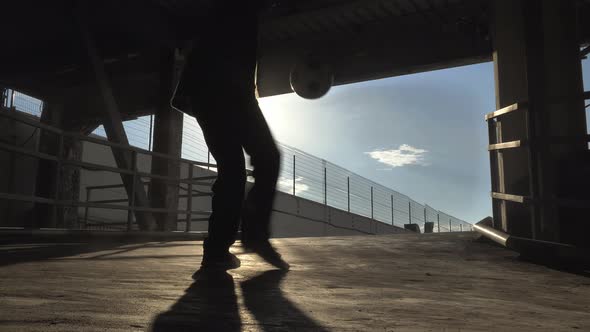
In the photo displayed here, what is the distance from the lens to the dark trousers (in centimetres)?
227

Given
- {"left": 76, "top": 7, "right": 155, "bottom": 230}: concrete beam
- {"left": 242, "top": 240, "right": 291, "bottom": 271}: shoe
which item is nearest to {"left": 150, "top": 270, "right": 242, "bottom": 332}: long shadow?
{"left": 242, "top": 240, "right": 291, "bottom": 271}: shoe

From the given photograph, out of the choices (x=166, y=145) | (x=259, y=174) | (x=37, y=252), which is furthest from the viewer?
(x=166, y=145)

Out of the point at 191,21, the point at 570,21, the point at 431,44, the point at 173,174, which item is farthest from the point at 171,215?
the point at 570,21

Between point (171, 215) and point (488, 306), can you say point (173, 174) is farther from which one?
point (488, 306)

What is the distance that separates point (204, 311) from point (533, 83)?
3.33m

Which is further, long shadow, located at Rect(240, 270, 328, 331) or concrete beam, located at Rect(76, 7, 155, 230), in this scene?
concrete beam, located at Rect(76, 7, 155, 230)

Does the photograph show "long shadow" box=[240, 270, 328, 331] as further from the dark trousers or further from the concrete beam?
the concrete beam

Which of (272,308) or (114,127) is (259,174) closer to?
(272,308)

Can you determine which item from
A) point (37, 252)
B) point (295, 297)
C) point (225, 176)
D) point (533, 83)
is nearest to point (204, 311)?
point (295, 297)

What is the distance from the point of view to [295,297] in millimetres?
1466

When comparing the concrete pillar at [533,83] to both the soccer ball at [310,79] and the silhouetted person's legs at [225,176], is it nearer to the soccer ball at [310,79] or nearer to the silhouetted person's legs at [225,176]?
the silhouetted person's legs at [225,176]

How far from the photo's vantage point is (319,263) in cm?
267

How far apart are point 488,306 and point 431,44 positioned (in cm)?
697

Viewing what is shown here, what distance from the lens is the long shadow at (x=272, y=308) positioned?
3.43 feet
